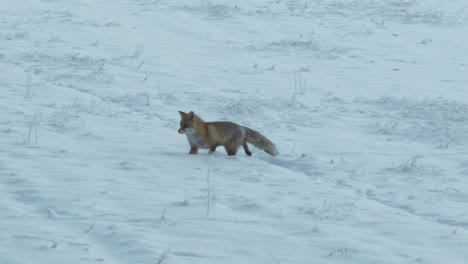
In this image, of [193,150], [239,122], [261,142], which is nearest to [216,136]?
[193,150]

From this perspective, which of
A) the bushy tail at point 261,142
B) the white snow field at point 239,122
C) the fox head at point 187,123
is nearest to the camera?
the white snow field at point 239,122

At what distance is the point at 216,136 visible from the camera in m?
10.3

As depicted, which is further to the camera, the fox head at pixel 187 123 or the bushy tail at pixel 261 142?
the bushy tail at pixel 261 142

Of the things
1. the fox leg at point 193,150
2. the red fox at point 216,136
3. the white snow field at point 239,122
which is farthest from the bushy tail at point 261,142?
the fox leg at point 193,150

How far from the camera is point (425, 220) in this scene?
8094mm

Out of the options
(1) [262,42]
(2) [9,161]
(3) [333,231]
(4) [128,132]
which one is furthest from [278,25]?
(3) [333,231]

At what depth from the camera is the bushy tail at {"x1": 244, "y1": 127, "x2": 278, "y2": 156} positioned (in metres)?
10.4

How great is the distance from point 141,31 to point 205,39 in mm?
1632

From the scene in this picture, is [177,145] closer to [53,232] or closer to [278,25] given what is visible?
[53,232]

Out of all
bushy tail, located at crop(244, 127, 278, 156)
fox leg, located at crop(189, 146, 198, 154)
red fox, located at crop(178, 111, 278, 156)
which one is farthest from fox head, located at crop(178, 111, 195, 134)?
bushy tail, located at crop(244, 127, 278, 156)

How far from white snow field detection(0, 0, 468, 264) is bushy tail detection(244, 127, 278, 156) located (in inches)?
5.1

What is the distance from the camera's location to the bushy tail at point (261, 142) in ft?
34.1

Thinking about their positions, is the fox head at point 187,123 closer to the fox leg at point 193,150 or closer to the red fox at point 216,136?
the red fox at point 216,136

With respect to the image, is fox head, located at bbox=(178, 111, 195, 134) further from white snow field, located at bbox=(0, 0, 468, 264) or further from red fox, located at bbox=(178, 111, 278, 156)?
white snow field, located at bbox=(0, 0, 468, 264)
